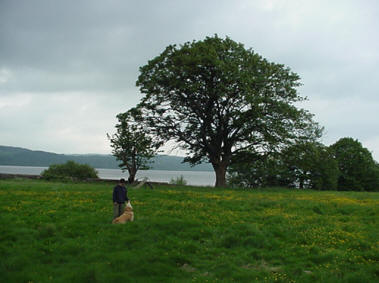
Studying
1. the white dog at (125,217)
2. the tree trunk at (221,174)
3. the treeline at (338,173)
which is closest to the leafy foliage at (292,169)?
the treeline at (338,173)

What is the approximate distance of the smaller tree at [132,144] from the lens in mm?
41584

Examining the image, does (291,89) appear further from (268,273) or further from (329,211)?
(268,273)

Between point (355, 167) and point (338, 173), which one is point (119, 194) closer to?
point (338, 173)

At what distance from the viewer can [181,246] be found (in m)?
12.7

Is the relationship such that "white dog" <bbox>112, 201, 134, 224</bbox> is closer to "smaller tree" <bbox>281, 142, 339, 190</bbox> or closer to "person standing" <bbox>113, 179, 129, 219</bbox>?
"person standing" <bbox>113, 179, 129, 219</bbox>

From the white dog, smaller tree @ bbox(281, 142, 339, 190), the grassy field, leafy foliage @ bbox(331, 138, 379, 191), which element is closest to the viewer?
the grassy field

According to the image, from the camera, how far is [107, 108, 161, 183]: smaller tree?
136 ft

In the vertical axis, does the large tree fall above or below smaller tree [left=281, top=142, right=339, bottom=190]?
above

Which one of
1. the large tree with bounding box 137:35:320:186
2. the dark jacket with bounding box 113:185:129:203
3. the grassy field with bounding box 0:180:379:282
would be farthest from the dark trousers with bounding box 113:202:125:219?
the large tree with bounding box 137:35:320:186

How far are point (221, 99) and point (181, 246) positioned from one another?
28.1 m

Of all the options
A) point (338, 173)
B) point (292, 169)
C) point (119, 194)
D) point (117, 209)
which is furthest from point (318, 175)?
point (119, 194)

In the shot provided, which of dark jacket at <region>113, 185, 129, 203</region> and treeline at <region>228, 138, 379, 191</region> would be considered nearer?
dark jacket at <region>113, 185, 129, 203</region>

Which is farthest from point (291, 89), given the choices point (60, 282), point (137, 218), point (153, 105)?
point (60, 282)

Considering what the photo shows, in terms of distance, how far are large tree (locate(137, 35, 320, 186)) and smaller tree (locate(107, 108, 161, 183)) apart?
1.78 metres
